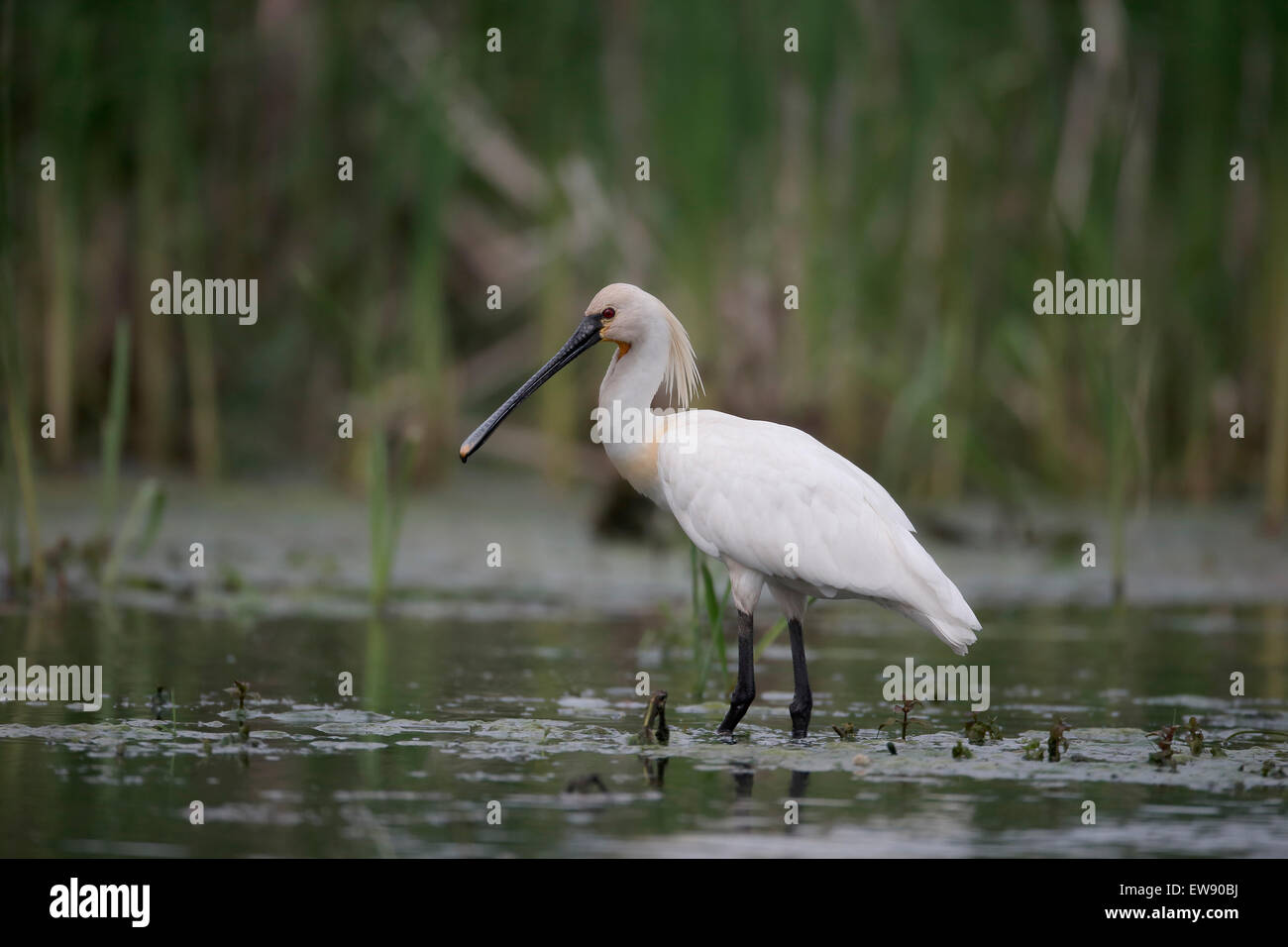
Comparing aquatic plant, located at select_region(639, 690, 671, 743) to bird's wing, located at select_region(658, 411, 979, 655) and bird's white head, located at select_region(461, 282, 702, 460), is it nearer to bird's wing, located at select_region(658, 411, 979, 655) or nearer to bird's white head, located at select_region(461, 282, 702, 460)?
bird's wing, located at select_region(658, 411, 979, 655)

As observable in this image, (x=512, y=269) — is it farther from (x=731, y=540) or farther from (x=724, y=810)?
(x=724, y=810)

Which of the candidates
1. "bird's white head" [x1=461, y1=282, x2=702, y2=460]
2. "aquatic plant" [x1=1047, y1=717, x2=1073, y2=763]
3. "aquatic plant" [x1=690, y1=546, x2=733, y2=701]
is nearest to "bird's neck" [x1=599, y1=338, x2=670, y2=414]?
"bird's white head" [x1=461, y1=282, x2=702, y2=460]

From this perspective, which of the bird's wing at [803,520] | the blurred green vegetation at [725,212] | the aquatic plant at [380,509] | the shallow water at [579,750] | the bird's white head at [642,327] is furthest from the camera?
the blurred green vegetation at [725,212]

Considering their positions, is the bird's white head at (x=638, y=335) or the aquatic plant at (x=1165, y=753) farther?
the bird's white head at (x=638, y=335)

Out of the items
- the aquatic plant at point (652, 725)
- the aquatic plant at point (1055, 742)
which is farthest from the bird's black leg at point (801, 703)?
the aquatic plant at point (1055, 742)

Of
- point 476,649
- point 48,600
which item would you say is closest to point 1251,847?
point 476,649

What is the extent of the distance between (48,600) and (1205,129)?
830cm

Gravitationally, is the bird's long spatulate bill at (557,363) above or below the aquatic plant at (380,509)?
above

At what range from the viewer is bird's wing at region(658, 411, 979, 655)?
25.8 feet

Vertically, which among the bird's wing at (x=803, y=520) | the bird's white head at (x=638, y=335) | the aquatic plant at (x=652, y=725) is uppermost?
the bird's white head at (x=638, y=335)

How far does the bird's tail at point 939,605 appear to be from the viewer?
306 inches

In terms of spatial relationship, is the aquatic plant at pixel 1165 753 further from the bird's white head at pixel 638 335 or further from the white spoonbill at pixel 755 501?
the bird's white head at pixel 638 335

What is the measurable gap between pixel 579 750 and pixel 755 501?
134 cm
